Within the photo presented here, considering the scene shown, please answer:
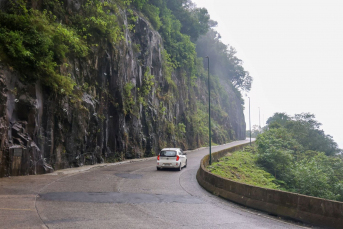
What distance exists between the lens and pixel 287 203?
9.28 metres

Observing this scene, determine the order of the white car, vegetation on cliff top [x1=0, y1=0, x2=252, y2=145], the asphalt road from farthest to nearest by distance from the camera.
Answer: the white car
vegetation on cliff top [x1=0, y1=0, x2=252, y2=145]
the asphalt road

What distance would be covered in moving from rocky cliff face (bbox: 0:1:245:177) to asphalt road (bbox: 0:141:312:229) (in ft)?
11.4

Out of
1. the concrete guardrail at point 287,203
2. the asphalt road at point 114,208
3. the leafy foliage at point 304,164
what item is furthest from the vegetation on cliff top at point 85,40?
the leafy foliage at point 304,164

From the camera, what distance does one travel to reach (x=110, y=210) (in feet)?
29.9

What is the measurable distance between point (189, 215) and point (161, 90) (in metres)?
35.9

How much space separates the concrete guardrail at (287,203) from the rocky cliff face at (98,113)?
11.4m

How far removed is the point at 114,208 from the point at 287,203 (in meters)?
5.53

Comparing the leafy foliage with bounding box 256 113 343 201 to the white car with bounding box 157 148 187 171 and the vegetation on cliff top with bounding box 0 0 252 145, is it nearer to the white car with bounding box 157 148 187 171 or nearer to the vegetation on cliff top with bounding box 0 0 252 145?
the white car with bounding box 157 148 187 171

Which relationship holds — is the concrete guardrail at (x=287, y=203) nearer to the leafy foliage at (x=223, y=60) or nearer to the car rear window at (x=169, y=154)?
the car rear window at (x=169, y=154)

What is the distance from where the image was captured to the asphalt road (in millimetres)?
7666

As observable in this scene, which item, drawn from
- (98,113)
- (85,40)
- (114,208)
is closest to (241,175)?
(98,113)

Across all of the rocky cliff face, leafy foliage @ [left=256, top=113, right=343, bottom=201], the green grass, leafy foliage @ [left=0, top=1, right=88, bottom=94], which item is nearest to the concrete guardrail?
the green grass

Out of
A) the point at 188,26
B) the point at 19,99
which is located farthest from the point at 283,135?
the point at 19,99

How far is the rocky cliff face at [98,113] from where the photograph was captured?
652 inches
